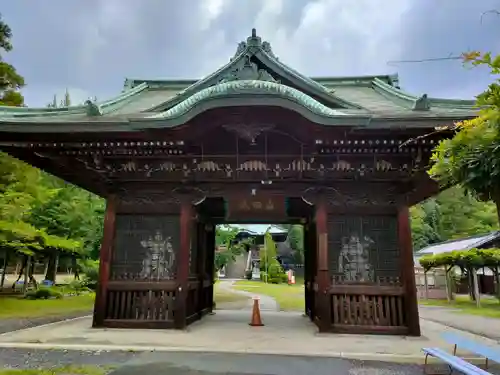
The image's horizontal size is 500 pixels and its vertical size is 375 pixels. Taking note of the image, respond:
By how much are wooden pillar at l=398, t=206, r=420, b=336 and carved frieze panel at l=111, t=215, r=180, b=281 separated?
4.98m

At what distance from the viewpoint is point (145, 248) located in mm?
8555

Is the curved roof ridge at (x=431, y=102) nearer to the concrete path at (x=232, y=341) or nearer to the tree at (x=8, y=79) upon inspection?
the concrete path at (x=232, y=341)

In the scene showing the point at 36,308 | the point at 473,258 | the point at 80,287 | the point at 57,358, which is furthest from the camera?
the point at 80,287

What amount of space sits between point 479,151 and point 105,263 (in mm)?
7589

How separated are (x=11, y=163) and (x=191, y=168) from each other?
25.6ft

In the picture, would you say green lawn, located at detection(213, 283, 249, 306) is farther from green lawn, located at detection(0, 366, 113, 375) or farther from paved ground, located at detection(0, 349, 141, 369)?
green lawn, located at detection(0, 366, 113, 375)

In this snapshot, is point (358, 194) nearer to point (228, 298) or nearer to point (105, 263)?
point (105, 263)

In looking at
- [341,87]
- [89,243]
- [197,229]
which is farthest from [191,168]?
[89,243]

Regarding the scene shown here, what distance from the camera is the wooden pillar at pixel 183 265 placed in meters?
8.14

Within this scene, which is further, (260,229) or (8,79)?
(260,229)

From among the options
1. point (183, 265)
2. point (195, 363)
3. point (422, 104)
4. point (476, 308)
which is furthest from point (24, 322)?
point (476, 308)

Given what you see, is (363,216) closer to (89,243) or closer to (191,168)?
(191,168)

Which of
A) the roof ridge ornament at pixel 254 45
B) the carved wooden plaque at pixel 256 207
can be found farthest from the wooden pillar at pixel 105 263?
the roof ridge ornament at pixel 254 45

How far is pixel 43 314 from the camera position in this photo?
12.1 metres
